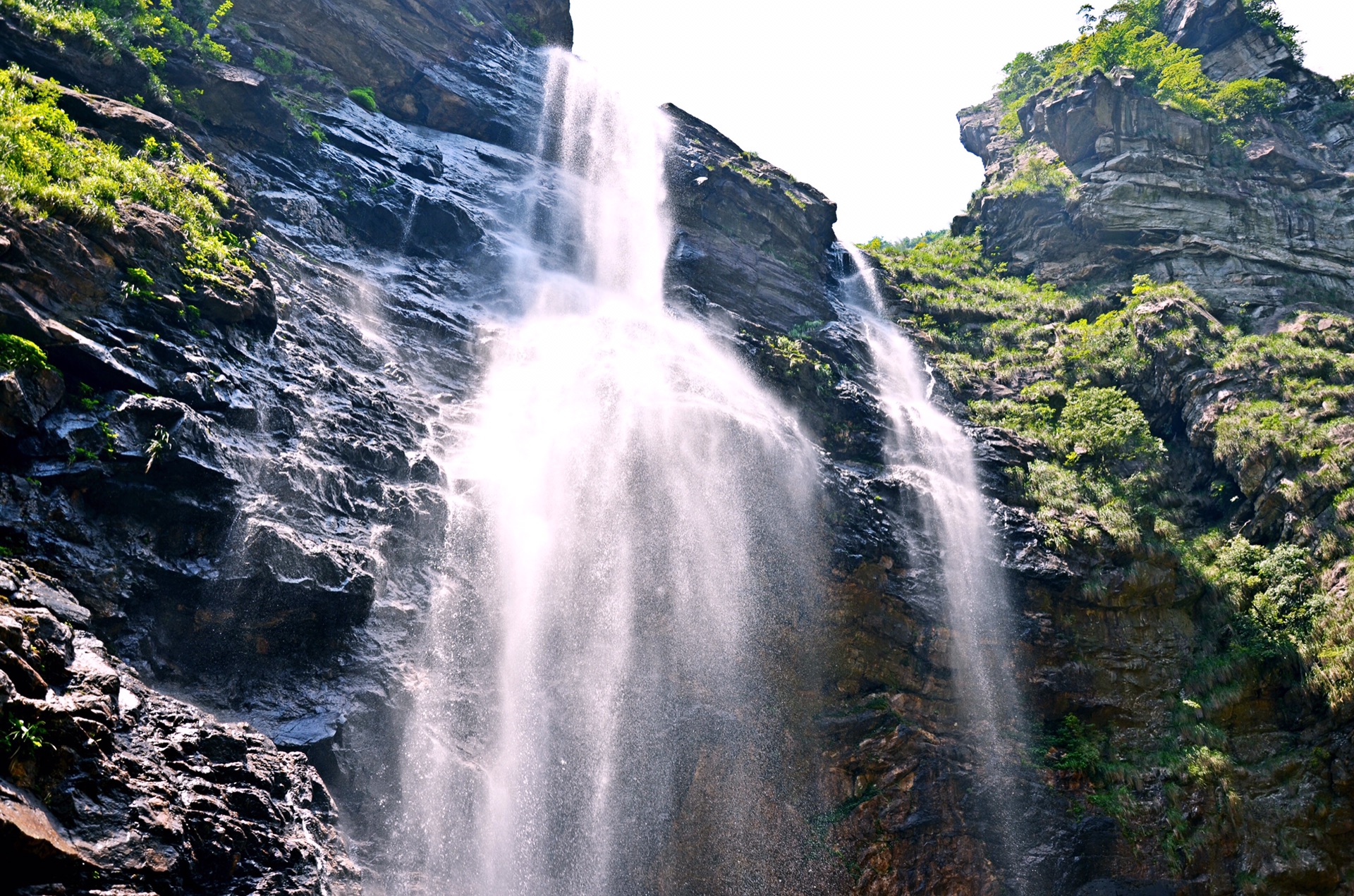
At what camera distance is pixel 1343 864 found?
12219 millimetres

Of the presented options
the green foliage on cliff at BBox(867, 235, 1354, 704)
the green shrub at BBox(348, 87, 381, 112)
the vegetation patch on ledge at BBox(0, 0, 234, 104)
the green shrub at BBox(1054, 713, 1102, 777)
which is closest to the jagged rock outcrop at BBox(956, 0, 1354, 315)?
the green foliage on cliff at BBox(867, 235, 1354, 704)

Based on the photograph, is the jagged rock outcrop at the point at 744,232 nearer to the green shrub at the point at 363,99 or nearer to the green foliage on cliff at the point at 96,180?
the green shrub at the point at 363,99

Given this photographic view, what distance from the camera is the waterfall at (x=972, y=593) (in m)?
13.7

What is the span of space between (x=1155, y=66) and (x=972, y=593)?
27.6 metres

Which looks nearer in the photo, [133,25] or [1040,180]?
[133,25]

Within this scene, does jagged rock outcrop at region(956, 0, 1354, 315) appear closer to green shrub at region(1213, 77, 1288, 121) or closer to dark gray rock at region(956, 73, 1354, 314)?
dark gray rock at region(956, 73, 1354, 314)

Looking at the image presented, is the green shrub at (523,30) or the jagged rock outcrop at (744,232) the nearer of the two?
the jagged rock outcrop at (744,232)

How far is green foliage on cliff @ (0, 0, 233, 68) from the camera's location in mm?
15391

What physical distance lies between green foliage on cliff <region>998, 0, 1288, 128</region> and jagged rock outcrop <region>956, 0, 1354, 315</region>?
82 centimetres

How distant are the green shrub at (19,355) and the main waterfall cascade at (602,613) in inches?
243

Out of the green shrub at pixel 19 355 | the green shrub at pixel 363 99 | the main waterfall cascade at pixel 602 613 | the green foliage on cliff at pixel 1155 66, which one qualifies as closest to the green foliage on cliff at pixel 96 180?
the green shrub at pixel 19 355

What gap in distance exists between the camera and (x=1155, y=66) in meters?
30.7

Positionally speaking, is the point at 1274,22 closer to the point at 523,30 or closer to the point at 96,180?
the point at 523,30

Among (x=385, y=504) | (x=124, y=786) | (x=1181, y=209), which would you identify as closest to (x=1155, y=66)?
(x=1181, y=209)
